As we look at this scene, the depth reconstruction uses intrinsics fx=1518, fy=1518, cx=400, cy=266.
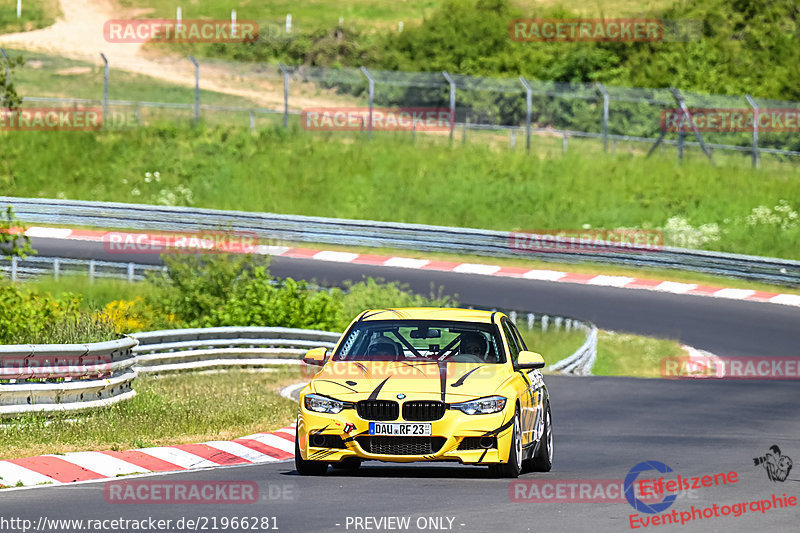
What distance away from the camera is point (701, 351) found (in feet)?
89.5

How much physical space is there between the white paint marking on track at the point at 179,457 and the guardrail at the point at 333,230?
22.8 m

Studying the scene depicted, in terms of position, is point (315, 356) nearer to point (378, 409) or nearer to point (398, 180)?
point (378, 409)

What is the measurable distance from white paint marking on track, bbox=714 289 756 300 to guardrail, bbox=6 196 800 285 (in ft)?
4.37

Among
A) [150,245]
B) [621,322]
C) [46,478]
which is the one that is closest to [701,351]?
[621,322]

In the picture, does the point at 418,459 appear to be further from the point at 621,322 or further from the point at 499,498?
the point at 621,322

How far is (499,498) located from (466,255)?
1065 inches

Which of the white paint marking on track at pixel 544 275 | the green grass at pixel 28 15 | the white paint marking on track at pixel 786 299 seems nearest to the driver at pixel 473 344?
the white paint marking on track at pixel 786 299

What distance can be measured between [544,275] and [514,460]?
2365 cm

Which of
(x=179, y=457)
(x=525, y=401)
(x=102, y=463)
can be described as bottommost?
(x=179, y=457)

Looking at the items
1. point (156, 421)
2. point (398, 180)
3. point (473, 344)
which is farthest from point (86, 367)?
point (398, 180)

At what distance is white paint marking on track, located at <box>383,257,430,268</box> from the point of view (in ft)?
119

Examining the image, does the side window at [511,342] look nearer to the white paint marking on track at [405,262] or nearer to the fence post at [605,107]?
the white paint marking on track at [405,262]

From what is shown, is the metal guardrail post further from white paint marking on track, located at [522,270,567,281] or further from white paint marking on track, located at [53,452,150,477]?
white paint marking on track, located at [53,452,150,477]

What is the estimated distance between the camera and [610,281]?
113ft
